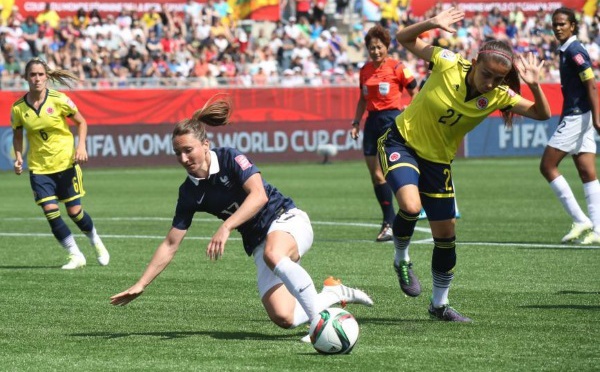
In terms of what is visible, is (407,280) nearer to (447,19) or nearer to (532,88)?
(532,88)

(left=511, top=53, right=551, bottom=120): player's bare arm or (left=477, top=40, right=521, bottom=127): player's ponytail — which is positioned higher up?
(left=477, top=40, right=521, bottom=127): player's ponytail

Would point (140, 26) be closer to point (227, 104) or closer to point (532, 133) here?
point (532, 133)

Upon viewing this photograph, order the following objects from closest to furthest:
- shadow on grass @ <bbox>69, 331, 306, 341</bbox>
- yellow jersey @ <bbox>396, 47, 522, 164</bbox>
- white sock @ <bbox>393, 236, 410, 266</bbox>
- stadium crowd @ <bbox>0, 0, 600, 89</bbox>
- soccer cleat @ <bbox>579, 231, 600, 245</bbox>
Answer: shadow on grass @ <bbox>69, 331, 306, 341</bbox> → yellow jersey @ <bbox>396, 47, 522, 164</bbox> → white sock @ <bbox>393, 236, 410, 266</bbox> → soccer cleat @ <bbox>579, 231, 600, 245</bbox> → stadium crowd @ <bbox>0, 0, 600, 89</bbox>

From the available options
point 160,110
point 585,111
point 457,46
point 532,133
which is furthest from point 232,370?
point 457,46

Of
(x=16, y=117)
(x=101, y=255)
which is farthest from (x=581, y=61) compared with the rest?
(x=16, y=117)

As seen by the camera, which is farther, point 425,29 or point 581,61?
point 581,61

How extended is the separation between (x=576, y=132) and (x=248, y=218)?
7.12 m

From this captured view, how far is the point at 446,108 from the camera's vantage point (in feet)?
28.5

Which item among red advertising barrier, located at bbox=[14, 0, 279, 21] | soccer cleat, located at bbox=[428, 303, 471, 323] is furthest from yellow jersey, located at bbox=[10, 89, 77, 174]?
red advertising barrier, located at bbox=[14, 0, 279, 21]

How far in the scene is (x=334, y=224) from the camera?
17062 millimetres

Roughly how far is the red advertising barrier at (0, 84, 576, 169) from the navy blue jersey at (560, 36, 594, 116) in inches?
686

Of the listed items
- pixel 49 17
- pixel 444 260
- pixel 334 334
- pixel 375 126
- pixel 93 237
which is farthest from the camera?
→ pixel 49 17

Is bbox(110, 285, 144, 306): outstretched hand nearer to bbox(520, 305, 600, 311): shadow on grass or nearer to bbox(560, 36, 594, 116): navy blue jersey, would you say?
bbox(520, 305, 600, 311): shadow on grass

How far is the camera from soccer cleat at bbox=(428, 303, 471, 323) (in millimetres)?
8508
